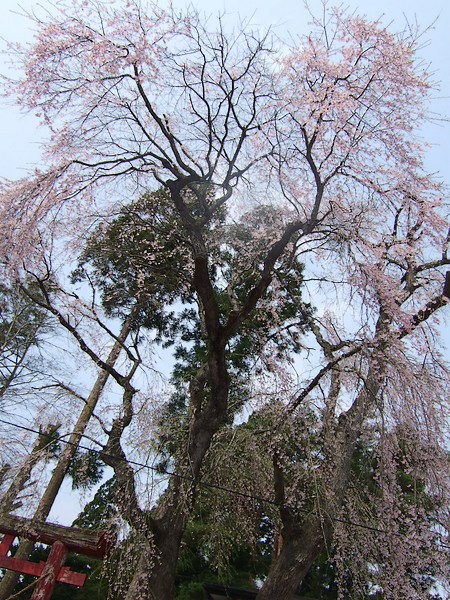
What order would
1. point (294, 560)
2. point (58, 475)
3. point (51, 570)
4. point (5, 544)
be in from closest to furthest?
point (294, 560)
point (51, 570)
point (5, 544)
point (58, 475)

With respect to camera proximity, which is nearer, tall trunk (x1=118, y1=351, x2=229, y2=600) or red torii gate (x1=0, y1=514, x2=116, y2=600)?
tall trunk (x1=118, y1=351, x2=229, y2=600)

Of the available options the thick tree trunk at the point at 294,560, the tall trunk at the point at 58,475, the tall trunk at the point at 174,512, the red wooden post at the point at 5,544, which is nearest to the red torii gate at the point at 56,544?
the red wooden post at the point at 5,544

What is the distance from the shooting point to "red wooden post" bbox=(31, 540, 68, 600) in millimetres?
5406

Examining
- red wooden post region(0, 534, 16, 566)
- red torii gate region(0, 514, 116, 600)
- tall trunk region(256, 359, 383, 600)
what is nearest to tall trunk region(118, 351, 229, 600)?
tall trunk region(256, 359, 383, 600)

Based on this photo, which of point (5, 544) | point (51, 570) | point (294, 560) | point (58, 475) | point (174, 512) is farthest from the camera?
point (58, 475)

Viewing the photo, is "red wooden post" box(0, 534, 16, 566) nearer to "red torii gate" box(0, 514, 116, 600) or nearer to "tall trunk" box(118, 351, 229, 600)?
"red torii gate" box(0, 514, 116, 600)

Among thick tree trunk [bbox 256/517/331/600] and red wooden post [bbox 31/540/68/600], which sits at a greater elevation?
thick tree trunk [bbox 256/517/331/600]

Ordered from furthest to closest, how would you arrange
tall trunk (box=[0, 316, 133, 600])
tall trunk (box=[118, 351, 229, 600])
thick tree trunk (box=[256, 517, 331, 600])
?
tall trunk (box=[0, 316, 133, 600]), thick tree trunk (box=[256, 517, 331, 600]), tall trunk (box=[118, 351, 229, 600])

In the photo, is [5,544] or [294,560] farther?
[5,544]

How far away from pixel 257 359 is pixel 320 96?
11.0 ft

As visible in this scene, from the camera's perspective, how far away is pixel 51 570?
17.7 ft

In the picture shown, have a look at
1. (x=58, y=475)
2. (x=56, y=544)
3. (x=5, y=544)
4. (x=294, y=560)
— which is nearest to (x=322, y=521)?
(x=294, y=560)

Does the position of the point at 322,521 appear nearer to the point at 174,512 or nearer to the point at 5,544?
the point at 174,512

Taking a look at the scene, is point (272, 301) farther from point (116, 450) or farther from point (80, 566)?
point (80, 566)
